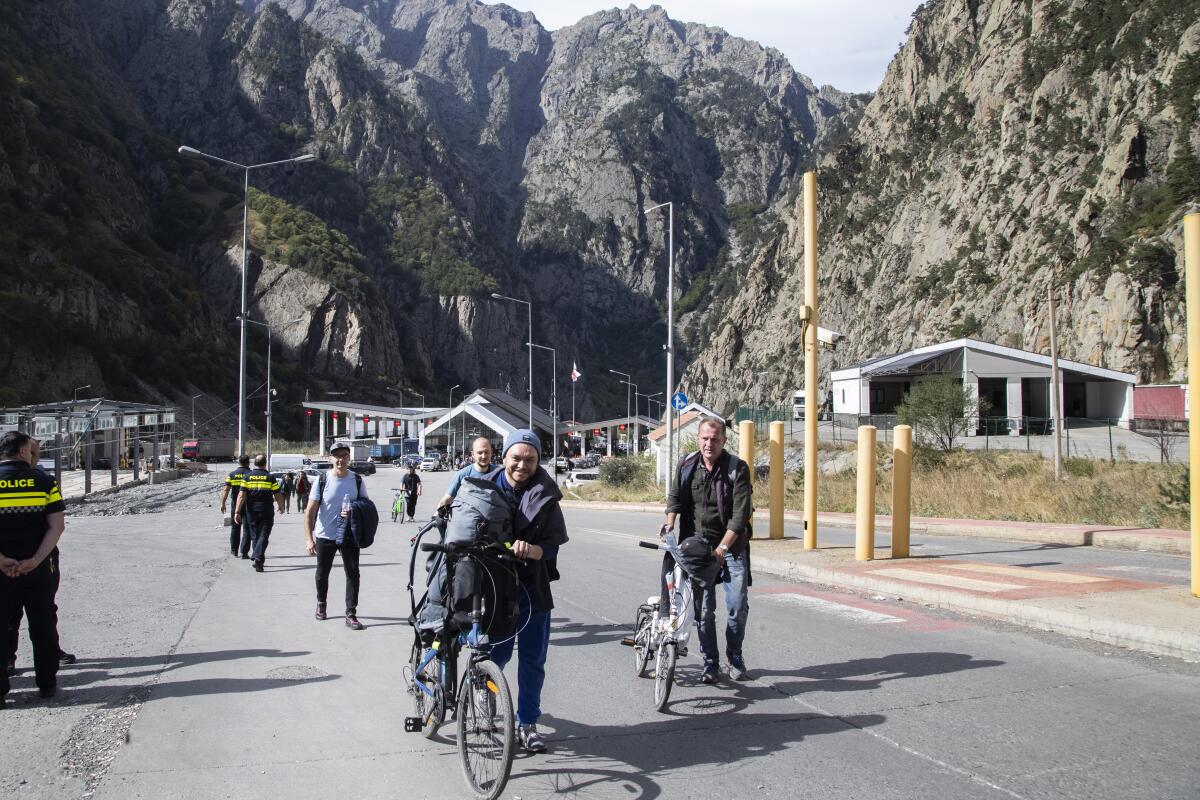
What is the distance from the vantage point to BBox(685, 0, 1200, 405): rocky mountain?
2109 inches

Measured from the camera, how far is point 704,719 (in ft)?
19.1

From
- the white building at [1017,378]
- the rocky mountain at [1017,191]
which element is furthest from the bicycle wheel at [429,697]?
the rocky mountain at [1017,191]

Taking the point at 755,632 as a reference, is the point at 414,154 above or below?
above

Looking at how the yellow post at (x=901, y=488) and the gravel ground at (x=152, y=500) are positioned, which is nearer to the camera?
the yellow post at (x=901, y=488)

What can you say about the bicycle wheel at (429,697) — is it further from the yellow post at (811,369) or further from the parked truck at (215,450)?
the parked truck at (215,450)

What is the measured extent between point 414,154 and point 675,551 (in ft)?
564

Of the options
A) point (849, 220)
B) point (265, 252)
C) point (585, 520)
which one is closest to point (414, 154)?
point (265, 252)

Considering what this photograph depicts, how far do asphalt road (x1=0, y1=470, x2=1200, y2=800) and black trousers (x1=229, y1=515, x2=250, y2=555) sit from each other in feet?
14.7

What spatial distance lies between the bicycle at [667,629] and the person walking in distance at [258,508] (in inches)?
326

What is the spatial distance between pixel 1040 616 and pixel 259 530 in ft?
34.2

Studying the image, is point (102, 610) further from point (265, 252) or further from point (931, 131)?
point (265, 252)

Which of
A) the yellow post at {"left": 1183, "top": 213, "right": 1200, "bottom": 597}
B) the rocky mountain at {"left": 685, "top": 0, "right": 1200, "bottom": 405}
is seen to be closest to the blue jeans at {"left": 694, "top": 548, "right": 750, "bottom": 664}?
the yellow post at {"left": 1183, "top": 213, "right": 1200, "bottom": 597}

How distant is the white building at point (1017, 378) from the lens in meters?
50.0

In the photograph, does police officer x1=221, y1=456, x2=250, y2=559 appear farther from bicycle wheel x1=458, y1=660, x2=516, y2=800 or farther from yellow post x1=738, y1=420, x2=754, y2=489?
bicycle wheel x1=458, y1=660, x2=516, y2=800
